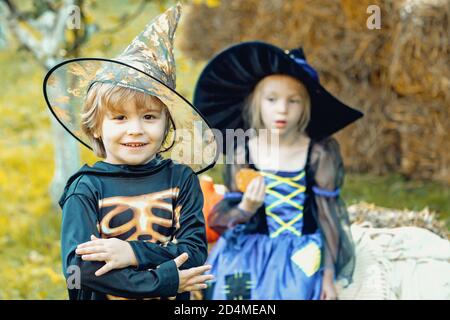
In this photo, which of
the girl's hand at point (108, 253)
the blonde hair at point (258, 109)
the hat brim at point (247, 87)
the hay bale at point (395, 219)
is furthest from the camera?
the hay bale at point (395, 219)

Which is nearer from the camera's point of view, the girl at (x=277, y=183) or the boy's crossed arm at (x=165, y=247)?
the boy's crossed arm at (x=165, y=247)

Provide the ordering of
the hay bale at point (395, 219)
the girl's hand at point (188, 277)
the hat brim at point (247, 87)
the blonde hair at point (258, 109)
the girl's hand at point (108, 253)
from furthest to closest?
the hay bale at point (395, 219) → the blonde hair at point (258, 109) → the hat brim at point (247, 87) → the girl's hand at point (188, 277) → the girl's hand at point (108, 253)

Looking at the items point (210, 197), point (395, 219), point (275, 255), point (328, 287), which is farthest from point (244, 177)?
point (395, 219)

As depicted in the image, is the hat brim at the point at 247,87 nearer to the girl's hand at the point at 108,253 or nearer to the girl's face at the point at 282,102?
the girl's face at the point at 282,102

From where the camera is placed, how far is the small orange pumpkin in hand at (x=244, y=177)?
12.0 feet

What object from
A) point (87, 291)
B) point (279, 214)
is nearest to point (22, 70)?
point (279, 214)

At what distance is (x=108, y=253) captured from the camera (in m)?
1.98

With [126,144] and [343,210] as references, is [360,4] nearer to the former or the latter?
[343,210]

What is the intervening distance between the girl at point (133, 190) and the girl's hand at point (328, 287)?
1.50m

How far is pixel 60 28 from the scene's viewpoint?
16.1ft

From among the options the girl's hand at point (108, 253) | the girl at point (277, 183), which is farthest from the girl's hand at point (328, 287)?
the girl's hand at point (108, 253)

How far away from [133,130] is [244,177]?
1.62m
